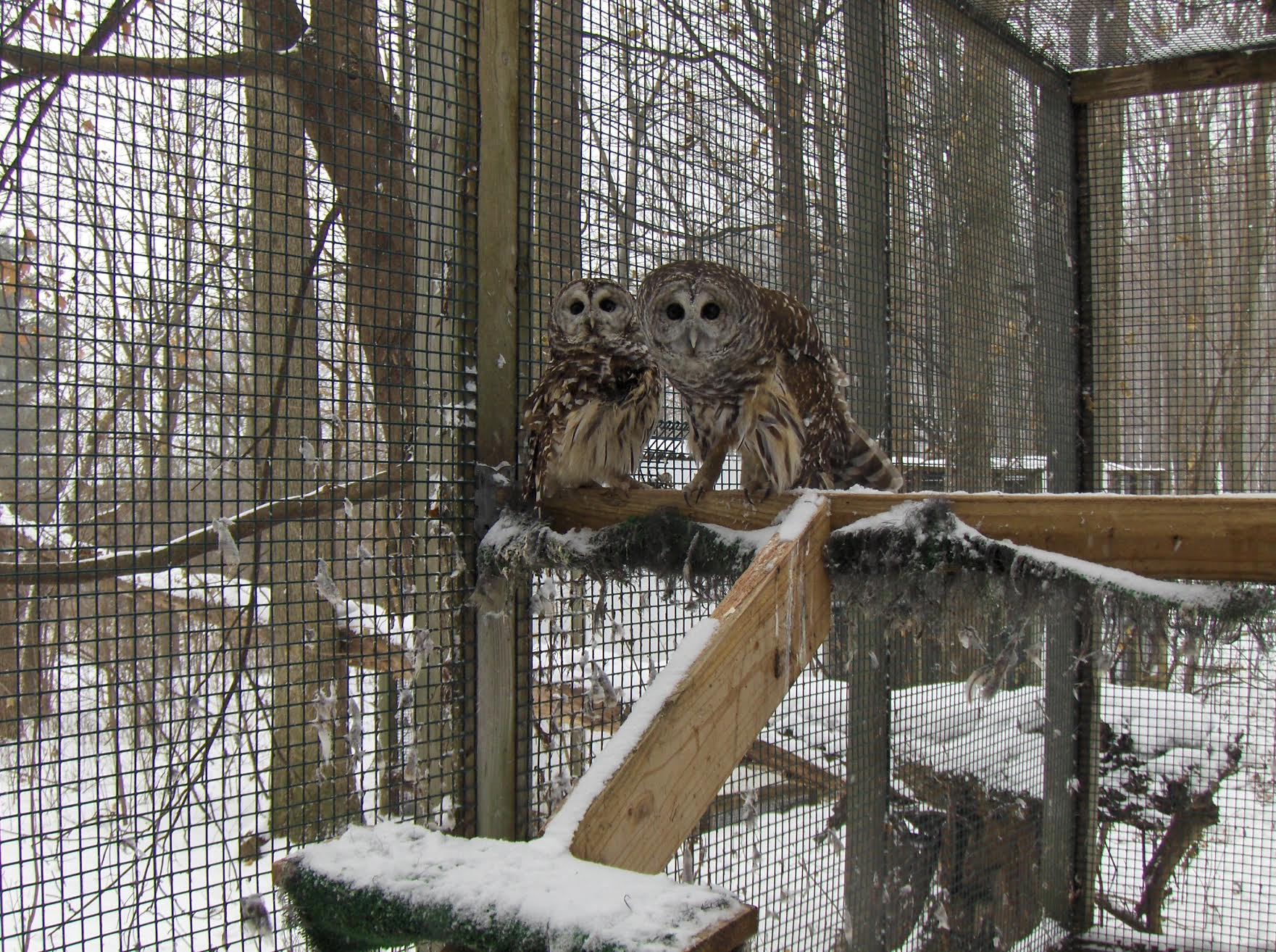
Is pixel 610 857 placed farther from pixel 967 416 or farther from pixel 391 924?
pixel 967 416

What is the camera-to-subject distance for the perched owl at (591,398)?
6.84 ft

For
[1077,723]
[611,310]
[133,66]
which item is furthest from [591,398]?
[1077,723]

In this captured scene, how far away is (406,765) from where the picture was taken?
1809 mm

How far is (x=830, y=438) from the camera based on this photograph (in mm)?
2324

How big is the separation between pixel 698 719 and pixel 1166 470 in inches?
164

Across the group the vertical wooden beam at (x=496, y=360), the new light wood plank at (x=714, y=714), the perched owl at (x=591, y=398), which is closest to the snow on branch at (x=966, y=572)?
the new light wood plank at (x=714, y=714)

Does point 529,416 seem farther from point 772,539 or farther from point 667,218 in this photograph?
point 667,218

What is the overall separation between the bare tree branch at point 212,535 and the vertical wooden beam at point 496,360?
0.24 metres

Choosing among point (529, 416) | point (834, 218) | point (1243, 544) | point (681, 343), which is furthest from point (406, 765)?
point (834, 218)

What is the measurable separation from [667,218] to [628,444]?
1.03 m

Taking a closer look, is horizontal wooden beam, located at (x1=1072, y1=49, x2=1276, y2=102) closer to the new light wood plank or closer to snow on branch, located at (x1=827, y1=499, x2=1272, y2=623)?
snow on branch, located at (x1=827, y1=499, x2=1272, y2=623)

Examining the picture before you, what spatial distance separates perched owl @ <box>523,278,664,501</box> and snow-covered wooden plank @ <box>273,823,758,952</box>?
1238mm

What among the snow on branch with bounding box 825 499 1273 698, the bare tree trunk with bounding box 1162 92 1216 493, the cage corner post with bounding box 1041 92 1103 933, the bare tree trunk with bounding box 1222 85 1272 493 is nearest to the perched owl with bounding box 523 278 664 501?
the snow on branch with bounding box 825 499 1273 698

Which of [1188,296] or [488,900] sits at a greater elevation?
[1188,296]
